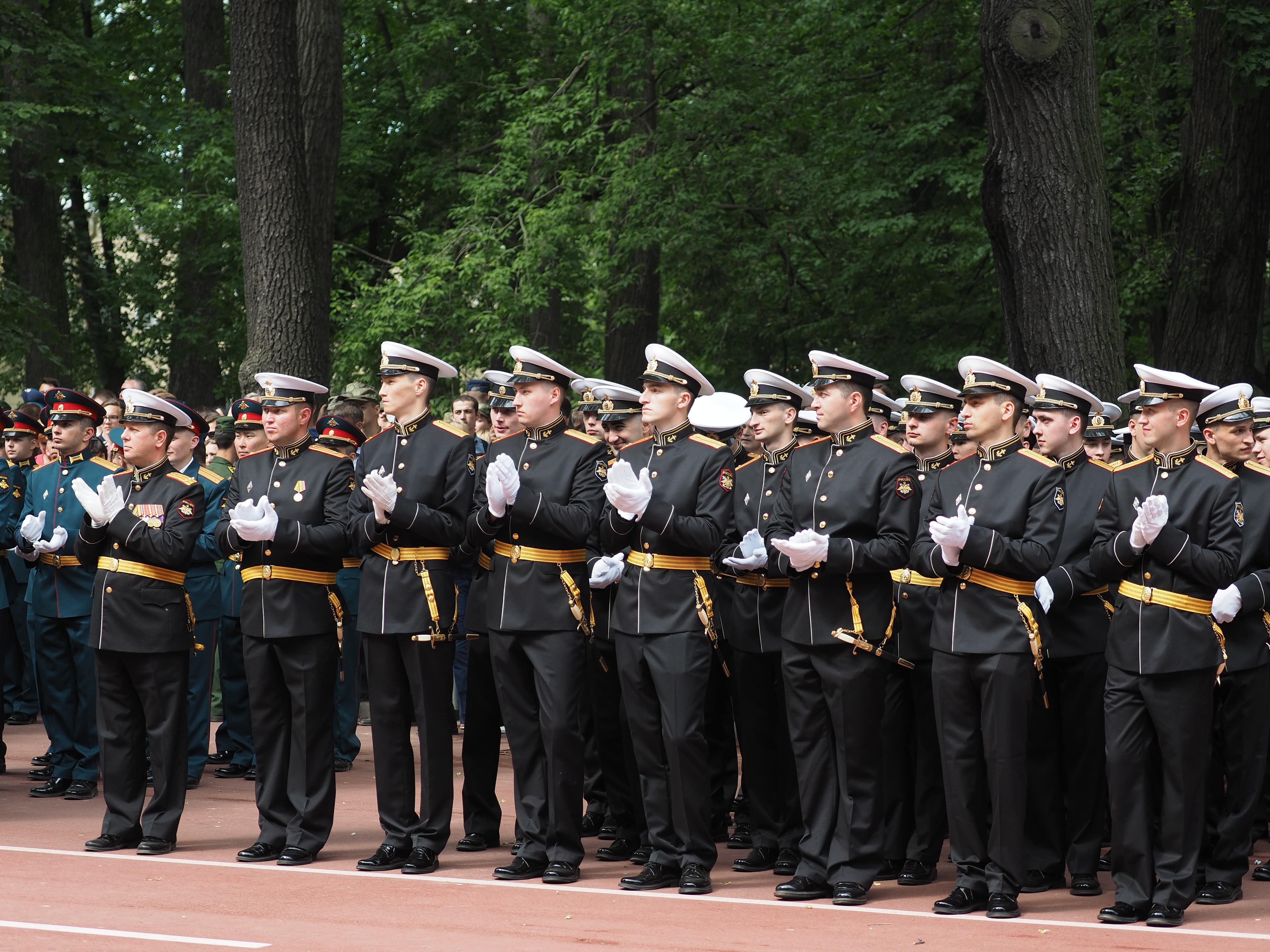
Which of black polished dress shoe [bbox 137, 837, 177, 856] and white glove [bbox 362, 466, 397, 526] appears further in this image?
black polished dress shoe [bbox 137, 837, 177, 856]

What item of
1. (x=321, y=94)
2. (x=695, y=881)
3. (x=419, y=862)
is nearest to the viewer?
(x=695, y=881)

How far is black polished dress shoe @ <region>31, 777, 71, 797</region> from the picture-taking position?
9.59 meters

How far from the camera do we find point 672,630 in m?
7.05

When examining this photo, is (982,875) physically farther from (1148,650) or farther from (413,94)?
(413,94)

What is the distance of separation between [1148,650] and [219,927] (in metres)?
4.11

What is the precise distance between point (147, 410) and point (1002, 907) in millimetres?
4967

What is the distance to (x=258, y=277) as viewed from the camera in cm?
1322

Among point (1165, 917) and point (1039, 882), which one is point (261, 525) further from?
point (1165, 917)

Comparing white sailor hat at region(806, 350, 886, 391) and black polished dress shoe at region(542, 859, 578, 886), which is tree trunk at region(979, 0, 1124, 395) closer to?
white sailor hat at region(806, 350, 886, 391)

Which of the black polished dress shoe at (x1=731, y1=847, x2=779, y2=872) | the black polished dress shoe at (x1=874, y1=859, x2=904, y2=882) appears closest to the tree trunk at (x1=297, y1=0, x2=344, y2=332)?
the black polished dress shoe at (x1=731, y1=847, x2=779, y2=872)

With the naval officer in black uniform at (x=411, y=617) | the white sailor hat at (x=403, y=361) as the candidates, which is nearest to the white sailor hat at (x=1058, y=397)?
the naval officer in black uniform at (x=411, y=617)

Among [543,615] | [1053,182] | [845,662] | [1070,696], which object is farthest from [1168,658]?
[1053,182]

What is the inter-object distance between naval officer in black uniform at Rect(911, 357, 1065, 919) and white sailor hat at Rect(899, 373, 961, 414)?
77 cm

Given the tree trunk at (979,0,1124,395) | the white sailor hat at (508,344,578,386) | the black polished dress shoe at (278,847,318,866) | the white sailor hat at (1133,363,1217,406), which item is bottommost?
the black polished dress shoe at (278,847,318,866)
